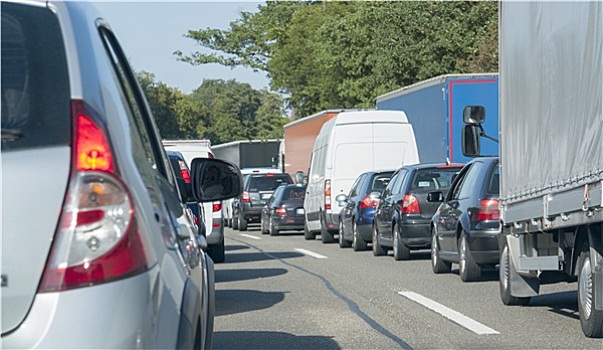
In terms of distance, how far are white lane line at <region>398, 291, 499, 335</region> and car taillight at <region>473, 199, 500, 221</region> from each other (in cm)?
144

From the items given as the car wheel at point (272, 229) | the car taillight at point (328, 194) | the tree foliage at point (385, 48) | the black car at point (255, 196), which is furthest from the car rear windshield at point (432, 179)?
the tree foliage at point (385, 48)

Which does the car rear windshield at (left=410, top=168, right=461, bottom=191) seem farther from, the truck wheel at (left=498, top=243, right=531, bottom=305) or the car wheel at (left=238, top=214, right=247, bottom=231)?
the car wheel at (left=238, top=214, right=247, bottom=231)

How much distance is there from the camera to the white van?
26.5 m

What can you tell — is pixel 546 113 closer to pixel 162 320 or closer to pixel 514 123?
pixel 514 123

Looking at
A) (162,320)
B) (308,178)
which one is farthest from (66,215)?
(308,178)

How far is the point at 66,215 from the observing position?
10.0 ft

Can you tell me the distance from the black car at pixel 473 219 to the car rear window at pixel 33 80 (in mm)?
11811

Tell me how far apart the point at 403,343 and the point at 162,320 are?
6.49 meters

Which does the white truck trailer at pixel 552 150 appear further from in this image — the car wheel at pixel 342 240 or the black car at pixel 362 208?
the car wheel at pixel 342 240

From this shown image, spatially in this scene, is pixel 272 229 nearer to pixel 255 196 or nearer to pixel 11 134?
pixel 255 196

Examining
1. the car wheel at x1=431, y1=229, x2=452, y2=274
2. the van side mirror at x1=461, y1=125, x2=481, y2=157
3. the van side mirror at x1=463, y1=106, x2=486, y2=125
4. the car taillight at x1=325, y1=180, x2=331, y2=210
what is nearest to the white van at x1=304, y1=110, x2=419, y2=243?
the car taillight at x1=325, y1=180, x2=331, y2=210

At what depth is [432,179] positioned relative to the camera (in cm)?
1991

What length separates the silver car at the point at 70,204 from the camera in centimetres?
299

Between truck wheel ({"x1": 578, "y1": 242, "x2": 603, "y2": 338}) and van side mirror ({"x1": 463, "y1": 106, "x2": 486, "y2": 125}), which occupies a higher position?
van side mirror ({"x1": 463, "y1": 106, "x2": 486, "y2": 125})
